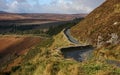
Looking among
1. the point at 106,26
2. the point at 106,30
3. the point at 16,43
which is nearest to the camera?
the point at 106,30

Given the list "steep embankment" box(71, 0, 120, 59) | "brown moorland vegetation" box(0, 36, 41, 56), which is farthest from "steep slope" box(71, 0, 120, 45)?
"brown moorland vegetation" box(0, 36, 41, 56)

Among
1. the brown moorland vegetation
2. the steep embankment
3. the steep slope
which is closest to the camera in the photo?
the steep embankment

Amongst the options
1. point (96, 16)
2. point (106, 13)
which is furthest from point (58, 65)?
point (96, 16)

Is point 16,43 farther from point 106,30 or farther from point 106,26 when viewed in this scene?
point 106,30

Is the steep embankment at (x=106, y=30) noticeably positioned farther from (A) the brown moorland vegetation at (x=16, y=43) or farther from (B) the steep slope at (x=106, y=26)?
(A) the brown moorland vegetation at (x=16, y=43)

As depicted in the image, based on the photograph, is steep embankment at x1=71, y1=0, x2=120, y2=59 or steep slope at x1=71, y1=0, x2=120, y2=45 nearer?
steep embankment at x1=71, y1=0, x2=120, y2=59

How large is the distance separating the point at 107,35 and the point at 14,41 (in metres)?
94.1

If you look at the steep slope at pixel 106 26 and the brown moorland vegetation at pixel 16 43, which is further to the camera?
the brown moorland vegetation at pixel 16 43

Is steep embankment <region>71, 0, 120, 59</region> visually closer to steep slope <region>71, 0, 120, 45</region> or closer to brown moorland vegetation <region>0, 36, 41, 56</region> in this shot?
steep slope <region>71, 0, 120, 45</region>

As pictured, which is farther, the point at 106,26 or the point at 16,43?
the point at 16,43

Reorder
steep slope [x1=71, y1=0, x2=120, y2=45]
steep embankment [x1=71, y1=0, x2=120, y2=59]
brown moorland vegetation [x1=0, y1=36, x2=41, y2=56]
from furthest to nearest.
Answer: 1. brown moorland vegetation [x1=0, y1=36, x2=41, y2=56]
2. steep slope [x1=71, y1=0, x2=120, y2=45]
3. steep embankment [x1=71, y1=0, x2=120, y2=59]

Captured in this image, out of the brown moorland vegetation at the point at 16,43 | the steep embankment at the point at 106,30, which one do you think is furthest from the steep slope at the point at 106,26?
the brown moorland vegetation at the point at 16,43

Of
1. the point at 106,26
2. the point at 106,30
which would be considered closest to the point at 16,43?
the point at 106,26

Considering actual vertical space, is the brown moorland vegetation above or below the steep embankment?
below
